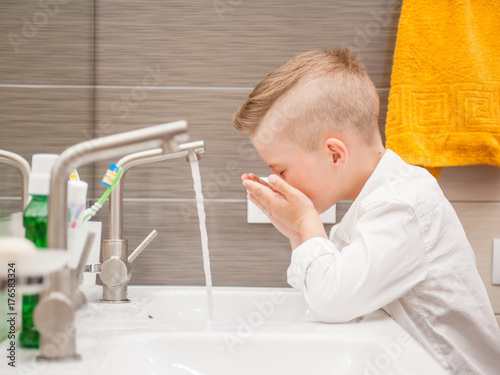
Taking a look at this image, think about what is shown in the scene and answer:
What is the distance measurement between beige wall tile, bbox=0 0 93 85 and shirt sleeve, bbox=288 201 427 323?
0.51m

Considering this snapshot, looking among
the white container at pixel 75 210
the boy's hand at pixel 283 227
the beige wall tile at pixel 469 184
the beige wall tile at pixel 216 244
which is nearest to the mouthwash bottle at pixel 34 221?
the white container at pixel 75 210

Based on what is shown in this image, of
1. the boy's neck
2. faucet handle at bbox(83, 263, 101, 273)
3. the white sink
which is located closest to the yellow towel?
the boy's neck

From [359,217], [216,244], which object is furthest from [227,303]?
[359,217]

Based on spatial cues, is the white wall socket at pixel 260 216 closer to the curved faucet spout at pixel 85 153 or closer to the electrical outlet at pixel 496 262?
the electrical outlet at pixel 496 262

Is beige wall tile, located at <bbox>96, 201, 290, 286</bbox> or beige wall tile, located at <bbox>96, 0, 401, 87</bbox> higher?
beige wall tile, located at <bbox>96, 0, 401, 87</bbox>

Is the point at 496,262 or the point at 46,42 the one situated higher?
the point at 46,42

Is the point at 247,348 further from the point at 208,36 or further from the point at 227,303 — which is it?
the point at 208,36

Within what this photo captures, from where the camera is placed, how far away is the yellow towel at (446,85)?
108 centimetres

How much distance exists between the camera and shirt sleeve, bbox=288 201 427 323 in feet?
2.36

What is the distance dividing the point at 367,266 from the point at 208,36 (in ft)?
2.27

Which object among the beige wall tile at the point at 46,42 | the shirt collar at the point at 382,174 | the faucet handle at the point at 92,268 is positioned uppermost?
the beige wall tile at the point at 46,42

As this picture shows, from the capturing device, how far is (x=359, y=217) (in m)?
0.85

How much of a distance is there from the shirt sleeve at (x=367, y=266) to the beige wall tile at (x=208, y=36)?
1.73 feet

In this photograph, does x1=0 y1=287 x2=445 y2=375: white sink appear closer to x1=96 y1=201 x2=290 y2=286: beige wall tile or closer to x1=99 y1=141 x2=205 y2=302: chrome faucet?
x1=99 y1=141 x2=205 y2=302: chrome faucet
